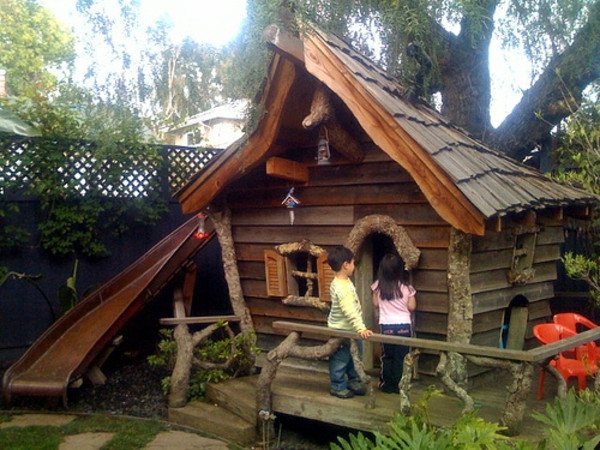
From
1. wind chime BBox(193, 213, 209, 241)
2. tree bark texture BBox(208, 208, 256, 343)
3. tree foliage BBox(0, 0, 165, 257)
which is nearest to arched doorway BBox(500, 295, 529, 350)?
tree bark texture BBox(208, 208, 256, 343)

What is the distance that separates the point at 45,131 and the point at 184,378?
4.15m

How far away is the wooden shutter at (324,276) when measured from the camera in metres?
6.93

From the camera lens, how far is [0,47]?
3438 centimetres

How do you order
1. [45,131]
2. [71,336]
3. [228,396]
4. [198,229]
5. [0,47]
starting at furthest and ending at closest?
[0,47] → [45,131] → [198,229] → [71,336] → [228,396]

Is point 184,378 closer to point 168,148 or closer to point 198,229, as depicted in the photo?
point 198,229

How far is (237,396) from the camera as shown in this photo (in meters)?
6.59

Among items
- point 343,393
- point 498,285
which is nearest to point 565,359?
point 498,285

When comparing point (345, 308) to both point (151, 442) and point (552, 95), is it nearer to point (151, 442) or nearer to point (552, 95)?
point (151, 442)

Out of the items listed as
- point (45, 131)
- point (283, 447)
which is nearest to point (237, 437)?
point (283, 447)

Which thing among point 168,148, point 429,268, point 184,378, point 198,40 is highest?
point 198,40

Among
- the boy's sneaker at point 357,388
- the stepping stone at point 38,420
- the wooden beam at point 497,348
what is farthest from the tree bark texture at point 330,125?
the stepping stone at point 38,420

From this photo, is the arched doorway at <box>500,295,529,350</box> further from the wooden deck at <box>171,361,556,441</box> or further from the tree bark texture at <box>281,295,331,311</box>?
the tree bark texture at <box>281,295,331,311</box>

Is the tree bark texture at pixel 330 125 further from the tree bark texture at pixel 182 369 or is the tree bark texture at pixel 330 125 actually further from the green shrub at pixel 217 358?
the tree bark texture at pixel 182 369

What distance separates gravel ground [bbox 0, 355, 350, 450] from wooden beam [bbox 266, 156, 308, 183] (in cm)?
242
